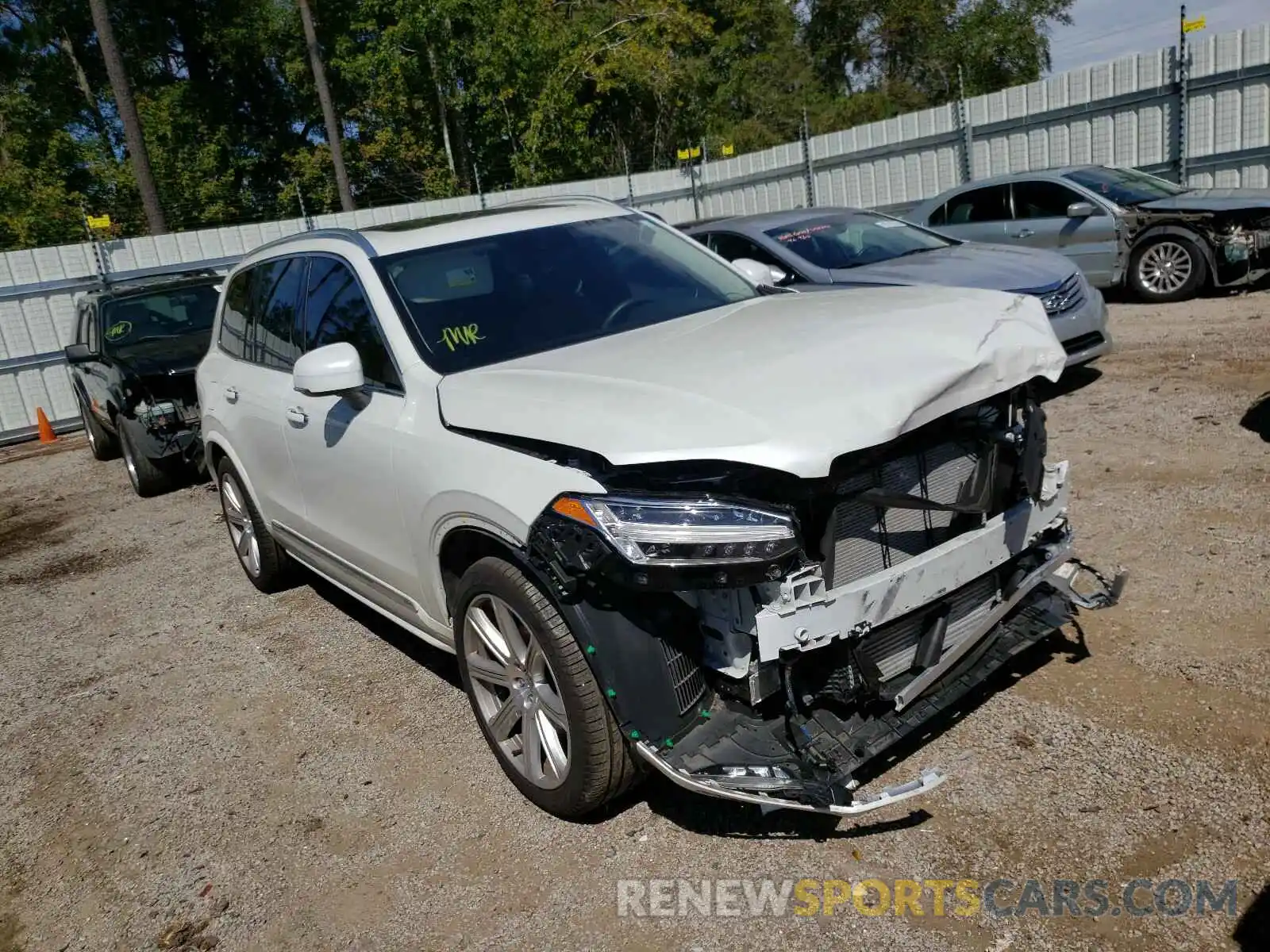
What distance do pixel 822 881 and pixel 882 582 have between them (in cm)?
86

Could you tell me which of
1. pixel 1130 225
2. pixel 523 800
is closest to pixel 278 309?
pixel 523 800

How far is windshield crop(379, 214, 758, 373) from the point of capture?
11.9ft

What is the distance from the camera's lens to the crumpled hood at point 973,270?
22.9 feet

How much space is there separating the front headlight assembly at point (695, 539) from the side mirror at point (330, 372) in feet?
4.19

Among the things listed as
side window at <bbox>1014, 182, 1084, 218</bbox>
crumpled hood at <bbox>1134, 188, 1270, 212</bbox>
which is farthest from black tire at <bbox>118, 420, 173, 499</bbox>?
crumpled hood at <bbox>1134, 188, 1270, 212</bbox>

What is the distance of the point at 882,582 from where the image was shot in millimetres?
2711

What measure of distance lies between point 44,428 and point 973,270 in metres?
12.0

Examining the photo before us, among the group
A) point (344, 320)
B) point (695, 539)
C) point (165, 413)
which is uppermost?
point (344, 320)

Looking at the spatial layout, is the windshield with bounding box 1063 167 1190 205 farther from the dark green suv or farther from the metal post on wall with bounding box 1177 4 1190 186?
the dark green suv

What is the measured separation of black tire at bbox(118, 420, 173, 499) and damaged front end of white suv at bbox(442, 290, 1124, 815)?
21.7 ft

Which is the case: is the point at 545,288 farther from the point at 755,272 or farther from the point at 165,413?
the point at 165,413

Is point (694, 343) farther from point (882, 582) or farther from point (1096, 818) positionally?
point (1096, 818)

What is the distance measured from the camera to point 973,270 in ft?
23.5

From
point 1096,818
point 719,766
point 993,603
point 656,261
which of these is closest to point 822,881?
point 719,766
